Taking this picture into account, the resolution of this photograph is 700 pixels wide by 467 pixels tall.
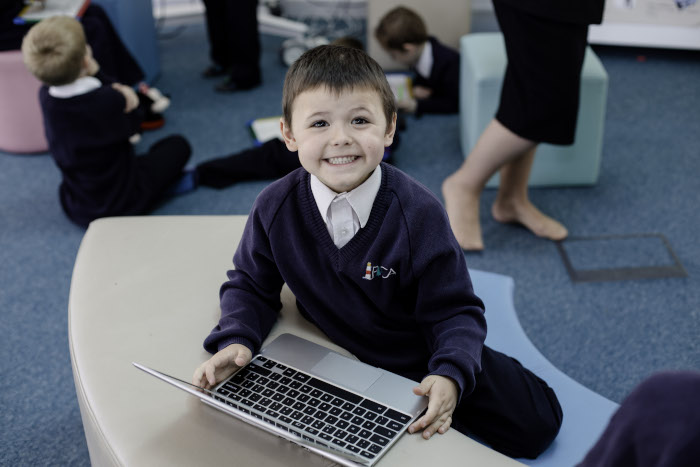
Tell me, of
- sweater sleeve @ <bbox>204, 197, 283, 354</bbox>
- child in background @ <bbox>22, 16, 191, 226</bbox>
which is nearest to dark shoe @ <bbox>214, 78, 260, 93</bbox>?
child in background @ <bbox>22, 16, 191, 226</bbox>

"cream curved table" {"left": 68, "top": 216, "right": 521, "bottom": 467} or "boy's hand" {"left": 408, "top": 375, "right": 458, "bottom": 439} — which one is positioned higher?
"boy's hand" {"left": 408, "top": 375, "right": 458, "bottom": 439}

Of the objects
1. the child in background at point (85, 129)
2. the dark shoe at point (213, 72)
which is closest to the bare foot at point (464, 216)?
the child in background at point (85, 129)

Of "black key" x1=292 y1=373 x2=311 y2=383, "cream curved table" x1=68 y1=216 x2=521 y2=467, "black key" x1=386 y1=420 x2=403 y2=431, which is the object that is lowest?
"cream curved table" x1=68 y1=216 x2=521 y2=467

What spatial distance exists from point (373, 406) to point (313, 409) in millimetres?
70

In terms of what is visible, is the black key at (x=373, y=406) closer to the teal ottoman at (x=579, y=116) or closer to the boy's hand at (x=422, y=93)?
the teal ottoman at (x=579, y=116)

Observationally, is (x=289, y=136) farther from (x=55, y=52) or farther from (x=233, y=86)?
(x=233, y=86)

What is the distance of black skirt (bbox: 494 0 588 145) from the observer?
167cm

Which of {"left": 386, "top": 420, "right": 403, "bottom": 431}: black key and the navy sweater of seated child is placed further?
the navy sweater of seated child

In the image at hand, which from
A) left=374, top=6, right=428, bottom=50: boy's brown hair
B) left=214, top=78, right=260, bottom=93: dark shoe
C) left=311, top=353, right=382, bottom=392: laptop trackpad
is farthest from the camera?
left=214, top=78, right=260, bottom=93: dark shoe

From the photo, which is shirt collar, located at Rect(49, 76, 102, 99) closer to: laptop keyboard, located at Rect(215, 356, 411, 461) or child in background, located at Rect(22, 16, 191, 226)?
child in background, located at Rect(22, 16, 191, 226)

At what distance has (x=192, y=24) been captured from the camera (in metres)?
3.84

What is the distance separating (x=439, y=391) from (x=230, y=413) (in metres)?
0.25

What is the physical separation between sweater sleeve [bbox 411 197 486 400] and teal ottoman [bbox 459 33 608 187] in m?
1.34

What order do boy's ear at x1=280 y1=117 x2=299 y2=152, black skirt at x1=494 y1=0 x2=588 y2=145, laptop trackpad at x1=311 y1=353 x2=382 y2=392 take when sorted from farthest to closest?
black skirt at x1=494 y1=0 x2=588 y2=145, boy's ear at x1=280 y1=117 x2=299 y2=152, laptop trackpad at x1=311 y1=353 x2=382 y2=392
